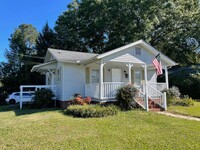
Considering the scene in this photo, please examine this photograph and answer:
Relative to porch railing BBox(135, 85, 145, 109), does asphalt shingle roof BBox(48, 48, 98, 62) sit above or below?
above

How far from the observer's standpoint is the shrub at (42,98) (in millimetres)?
14328

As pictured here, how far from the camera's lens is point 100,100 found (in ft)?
43.0

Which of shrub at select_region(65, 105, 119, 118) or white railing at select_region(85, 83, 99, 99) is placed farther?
white railing at select_region(85, 83, 99, 99)

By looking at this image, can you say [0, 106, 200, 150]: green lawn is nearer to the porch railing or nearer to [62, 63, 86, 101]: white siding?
the porch railing

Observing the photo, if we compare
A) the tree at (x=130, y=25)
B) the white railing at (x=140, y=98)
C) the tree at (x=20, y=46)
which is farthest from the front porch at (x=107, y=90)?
the tree at (x=20, y=46)

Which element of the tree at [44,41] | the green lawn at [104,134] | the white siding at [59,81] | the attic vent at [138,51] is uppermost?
the tree at [44,41]

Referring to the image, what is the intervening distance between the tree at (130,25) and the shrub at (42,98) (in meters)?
15.6

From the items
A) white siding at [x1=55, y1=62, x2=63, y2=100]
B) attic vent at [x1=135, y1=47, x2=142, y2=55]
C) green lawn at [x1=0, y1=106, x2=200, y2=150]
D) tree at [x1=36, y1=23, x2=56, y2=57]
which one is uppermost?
tree at [x1=36, y1=23, x2=56, y2=57]

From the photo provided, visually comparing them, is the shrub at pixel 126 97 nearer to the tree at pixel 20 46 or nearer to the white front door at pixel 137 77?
the white front door at pixel 137 77

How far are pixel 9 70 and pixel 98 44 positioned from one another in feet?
56.1

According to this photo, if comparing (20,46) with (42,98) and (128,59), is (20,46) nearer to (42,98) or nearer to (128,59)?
(42,98)

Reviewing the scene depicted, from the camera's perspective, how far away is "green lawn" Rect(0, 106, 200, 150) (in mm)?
6328

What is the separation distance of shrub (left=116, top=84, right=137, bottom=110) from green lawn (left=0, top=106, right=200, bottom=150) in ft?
6.91

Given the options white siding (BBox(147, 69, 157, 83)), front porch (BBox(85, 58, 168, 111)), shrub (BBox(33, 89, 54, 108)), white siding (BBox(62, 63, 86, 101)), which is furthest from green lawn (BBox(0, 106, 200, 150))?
white siding (BBox(147, 69, 157, 83))
